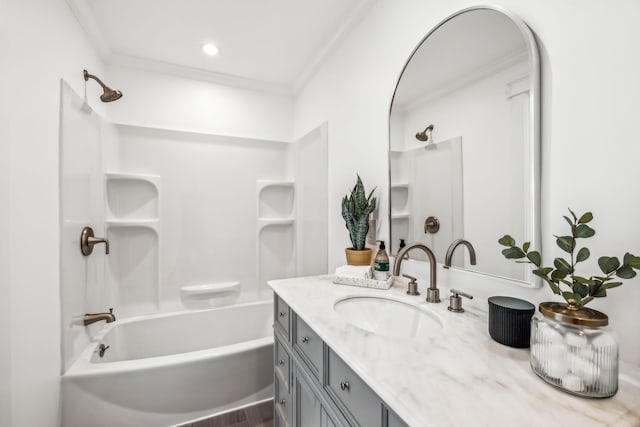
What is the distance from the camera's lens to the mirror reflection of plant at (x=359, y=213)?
1539 millimetres

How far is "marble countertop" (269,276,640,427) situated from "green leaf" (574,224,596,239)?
32cm

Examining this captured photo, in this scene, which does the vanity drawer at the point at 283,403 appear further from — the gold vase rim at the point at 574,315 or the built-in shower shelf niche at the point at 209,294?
the built-in shower shelf niche at the point at 209,294

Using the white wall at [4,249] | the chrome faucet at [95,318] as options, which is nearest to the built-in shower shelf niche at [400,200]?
the white wall at [4,249]

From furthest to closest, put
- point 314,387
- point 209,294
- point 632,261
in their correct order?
point 209,294
point 314,387
point 632,261

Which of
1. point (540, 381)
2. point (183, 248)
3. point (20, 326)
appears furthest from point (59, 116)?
point (540, 381)

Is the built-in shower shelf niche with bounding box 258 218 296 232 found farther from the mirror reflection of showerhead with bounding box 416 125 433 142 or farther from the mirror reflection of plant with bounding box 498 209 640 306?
the mirror reflection of plant with bounding box 498 209 640 306

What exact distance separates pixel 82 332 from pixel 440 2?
2.57 metres

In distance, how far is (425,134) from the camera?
1.26 m

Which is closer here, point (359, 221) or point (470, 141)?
point (470, 141)

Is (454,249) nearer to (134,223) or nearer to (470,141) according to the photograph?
(470,141)

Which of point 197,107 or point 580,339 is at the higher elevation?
point 197,107

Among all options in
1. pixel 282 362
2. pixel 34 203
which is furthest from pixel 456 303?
pixel 34 203

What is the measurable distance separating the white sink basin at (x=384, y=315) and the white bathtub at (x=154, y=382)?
36.1 inches

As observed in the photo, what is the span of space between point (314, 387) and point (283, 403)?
1.63 feet
